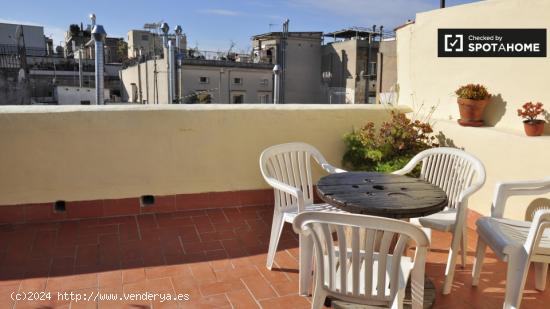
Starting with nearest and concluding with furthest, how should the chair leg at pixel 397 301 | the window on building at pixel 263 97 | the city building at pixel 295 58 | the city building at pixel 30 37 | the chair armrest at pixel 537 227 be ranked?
→ 1. the chair leg at pixel 397 301
2. the chair armrest at pixel 537 227
3. the city building at pixel 30 37
4. the window on building at pixel 263 97
5. the city building at pixel 295 58

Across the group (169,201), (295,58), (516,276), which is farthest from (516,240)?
(295,58)

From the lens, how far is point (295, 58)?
32.8 metres

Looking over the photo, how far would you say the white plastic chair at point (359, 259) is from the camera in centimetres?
184

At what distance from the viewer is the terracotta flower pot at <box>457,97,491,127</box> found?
4.10 meters

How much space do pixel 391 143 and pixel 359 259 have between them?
2664 mm

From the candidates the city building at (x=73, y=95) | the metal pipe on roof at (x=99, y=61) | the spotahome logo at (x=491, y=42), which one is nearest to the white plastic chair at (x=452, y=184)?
the spotahome logo at (x=491, y=42)

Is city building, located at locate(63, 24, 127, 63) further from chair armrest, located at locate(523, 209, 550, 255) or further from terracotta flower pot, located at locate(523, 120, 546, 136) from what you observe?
chair armrest, located at locate(523, 209, 550, 255)

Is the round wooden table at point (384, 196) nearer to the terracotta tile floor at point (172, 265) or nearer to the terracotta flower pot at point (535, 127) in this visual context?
the terracotta tile floor at point (172, 265)

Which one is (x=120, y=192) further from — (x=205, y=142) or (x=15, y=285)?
(x=15, y=285)

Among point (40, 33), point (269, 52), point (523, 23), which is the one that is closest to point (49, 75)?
point (40, 33)

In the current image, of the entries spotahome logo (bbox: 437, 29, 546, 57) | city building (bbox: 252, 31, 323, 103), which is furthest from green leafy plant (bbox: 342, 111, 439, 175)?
city building (bbox: 252, 31, 323, 103)

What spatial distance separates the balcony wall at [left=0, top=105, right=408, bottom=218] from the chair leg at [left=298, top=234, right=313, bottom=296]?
195 cm

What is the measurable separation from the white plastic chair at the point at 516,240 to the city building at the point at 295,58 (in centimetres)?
2843

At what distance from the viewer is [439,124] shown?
4.52m
